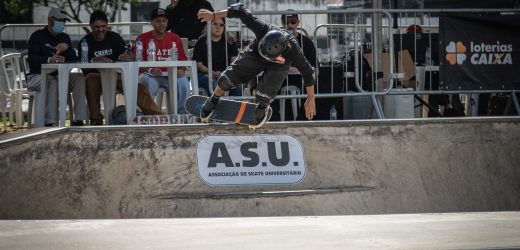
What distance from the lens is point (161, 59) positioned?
10.5 metres

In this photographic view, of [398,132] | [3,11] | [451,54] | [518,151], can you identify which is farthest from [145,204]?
[3,11]

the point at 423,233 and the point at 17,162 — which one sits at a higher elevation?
the point at 17,162

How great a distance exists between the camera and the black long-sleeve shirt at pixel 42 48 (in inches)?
421

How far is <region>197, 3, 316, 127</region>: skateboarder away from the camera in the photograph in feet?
28.6

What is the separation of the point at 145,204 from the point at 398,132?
2.67 metres

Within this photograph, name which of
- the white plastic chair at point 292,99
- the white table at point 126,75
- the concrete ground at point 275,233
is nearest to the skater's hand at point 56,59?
the white table at point 126,75

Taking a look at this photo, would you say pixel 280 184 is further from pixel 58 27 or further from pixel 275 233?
pixel 58 27

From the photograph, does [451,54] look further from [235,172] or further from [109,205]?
[109,205]

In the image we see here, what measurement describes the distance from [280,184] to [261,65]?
1262mm

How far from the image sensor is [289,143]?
8805 mm

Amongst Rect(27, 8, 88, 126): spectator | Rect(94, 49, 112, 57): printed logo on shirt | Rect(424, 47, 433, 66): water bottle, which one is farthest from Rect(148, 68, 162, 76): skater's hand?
Rect(424, 47, 433, 66): water bottle

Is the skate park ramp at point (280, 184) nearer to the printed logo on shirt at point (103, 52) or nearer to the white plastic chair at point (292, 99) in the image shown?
the white plastic chair at point (292, 99)

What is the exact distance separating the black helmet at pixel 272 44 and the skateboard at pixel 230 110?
1.81 ft

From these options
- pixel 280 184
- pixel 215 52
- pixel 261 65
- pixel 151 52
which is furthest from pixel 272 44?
pixel 215 52
